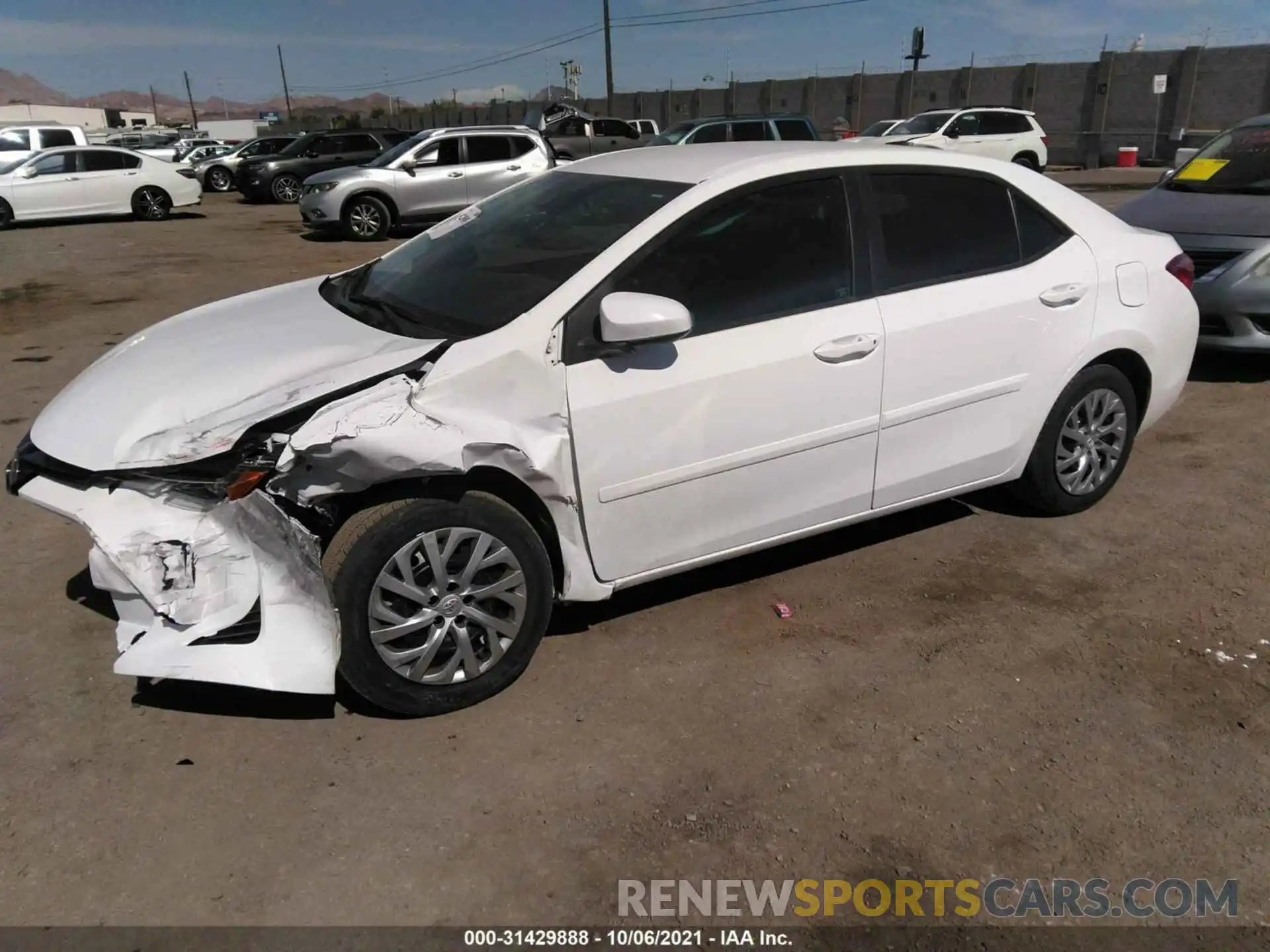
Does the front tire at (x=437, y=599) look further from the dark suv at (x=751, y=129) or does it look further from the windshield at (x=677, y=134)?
the windshield at (x=677, y=134)

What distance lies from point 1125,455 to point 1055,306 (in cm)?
102

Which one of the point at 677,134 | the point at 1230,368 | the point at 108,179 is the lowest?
the point at 1230,368

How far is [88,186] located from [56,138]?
332 centimetres

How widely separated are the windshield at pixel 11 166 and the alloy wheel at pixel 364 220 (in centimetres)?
775

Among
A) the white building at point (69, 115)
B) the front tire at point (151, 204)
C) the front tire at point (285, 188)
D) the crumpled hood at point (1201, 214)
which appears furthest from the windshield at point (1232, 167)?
the white building at point (69, 115)

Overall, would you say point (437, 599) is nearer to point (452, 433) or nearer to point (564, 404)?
point (452, 433)

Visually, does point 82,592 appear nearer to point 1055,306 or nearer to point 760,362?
point 760,362

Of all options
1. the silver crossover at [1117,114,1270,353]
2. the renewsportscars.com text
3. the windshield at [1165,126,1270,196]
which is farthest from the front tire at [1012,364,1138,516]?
the windshield at [1165,126,1270,196]

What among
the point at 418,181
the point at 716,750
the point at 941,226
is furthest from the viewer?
the point at 418,181

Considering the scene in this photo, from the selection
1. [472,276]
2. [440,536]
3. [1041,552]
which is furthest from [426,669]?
[1041,552]

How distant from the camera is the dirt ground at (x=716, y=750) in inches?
98.2

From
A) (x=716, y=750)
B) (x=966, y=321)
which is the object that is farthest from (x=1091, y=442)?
(x=716, y=750)

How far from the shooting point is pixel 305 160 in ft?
75.5

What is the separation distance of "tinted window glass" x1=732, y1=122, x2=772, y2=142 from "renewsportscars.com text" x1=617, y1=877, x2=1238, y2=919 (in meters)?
16.2
